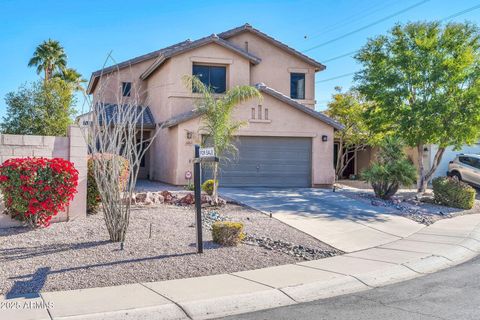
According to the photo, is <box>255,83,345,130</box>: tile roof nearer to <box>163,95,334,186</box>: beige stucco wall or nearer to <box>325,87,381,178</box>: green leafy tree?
<box>163,95,334,186</box>: beige stucco wall

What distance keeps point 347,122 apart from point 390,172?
10.6 meters

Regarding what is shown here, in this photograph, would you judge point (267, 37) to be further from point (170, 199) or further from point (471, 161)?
point (170, 199)

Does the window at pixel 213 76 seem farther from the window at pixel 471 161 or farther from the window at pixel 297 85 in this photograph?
the window at pixel 471 161

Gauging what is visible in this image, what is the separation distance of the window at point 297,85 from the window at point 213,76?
4467 millimetres

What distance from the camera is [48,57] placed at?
3622 cm

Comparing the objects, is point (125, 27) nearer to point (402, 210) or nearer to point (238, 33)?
point (238, 33)

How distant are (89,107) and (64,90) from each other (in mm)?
15395

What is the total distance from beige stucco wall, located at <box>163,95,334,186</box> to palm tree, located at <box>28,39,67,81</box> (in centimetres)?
2111

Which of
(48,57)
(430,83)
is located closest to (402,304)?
(430,83)

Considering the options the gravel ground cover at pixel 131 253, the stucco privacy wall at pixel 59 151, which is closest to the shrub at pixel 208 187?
the gravel ground cover at pixel 131 253

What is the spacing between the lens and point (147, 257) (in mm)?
7496

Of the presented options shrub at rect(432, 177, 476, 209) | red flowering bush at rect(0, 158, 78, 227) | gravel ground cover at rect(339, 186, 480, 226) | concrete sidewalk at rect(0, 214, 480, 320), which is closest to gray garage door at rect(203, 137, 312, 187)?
gravel ground cover at rect(339, 186, 480, 226)

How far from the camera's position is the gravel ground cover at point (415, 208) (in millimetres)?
13672

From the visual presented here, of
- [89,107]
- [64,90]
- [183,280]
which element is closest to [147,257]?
[183,280]
